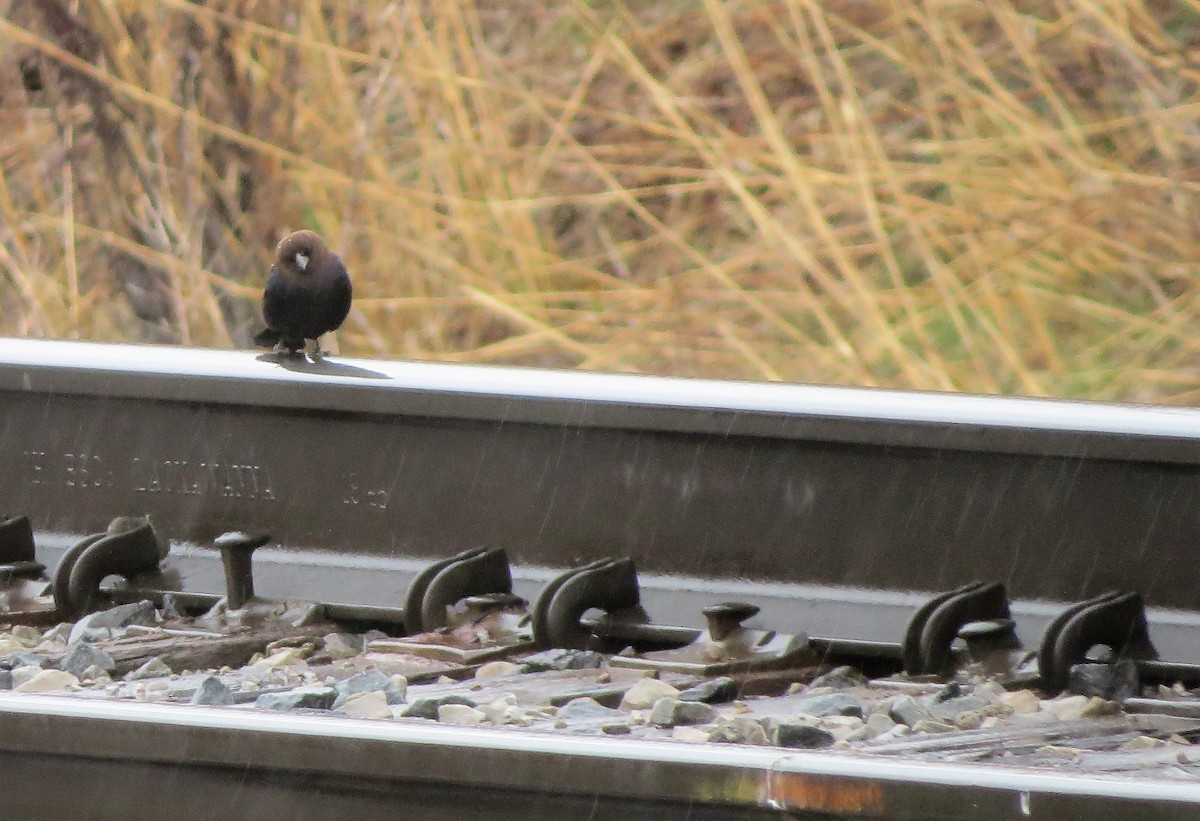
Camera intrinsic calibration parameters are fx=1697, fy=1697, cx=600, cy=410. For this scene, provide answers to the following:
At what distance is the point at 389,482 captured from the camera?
2752 millimetres

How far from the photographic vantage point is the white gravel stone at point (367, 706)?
1.86m

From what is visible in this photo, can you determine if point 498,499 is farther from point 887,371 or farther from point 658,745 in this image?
point 887,371

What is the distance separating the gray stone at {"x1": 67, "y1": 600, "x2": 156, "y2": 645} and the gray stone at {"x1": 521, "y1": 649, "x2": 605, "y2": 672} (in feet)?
2.19

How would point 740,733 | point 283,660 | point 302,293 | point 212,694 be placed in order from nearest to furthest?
point 740,733 < point 212,694 < point 283,660 < point 302,293

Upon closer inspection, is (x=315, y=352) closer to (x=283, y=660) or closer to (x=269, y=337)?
(x=269, y=337)

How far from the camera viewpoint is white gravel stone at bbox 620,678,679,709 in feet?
6.61

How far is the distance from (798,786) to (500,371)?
1.37 meters

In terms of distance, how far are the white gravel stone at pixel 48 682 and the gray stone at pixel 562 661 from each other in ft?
1.88

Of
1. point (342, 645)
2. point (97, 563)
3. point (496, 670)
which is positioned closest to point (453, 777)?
point (496, 670)

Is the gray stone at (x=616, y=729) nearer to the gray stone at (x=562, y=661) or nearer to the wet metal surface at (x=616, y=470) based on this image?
the gray stone at (x=562, y=661)

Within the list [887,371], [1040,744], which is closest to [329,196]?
[887,371]

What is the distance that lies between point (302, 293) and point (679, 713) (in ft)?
4.04

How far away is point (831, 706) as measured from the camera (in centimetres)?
196

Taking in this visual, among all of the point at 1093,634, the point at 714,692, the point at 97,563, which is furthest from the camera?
the point at 97,563
